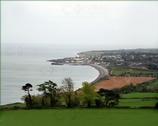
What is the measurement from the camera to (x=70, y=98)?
23.1 ft

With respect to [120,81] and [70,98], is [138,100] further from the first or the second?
[120,81]
